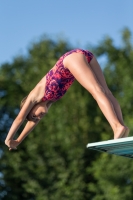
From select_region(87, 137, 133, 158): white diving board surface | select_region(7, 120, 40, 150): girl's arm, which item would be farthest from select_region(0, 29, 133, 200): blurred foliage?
select_region(87, 137, 133, 158): white diving board surface

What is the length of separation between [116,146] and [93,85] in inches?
24.5

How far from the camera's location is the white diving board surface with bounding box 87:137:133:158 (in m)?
5.21

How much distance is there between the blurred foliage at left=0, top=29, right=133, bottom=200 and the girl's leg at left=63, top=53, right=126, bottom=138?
1505cm

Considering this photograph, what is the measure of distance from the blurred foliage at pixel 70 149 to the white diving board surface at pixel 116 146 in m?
14.7

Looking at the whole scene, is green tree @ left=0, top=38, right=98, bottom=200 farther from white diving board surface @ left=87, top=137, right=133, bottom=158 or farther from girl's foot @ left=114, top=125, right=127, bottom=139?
girl's foot @ left=114, top=125, right=127, bottom=139

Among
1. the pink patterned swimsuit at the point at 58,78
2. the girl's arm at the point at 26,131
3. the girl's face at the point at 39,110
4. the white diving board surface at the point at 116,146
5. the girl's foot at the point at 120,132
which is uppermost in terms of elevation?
the pink patterned swimsuit at the point at 58,78

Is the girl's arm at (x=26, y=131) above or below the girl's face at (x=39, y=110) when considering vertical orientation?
below

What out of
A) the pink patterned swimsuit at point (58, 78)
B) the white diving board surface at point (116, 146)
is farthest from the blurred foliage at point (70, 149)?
the pink patterned swimsuit at point (58, 78)

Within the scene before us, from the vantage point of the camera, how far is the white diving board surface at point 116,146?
521 centimetres

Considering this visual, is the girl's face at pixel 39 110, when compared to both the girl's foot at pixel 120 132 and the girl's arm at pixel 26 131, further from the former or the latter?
the girl's foot at pixel 120 132

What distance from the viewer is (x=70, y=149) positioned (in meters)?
22.6

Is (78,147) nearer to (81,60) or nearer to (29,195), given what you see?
(29,195)

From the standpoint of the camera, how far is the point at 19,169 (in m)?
23.2

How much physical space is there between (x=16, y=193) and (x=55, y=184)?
2.32m
